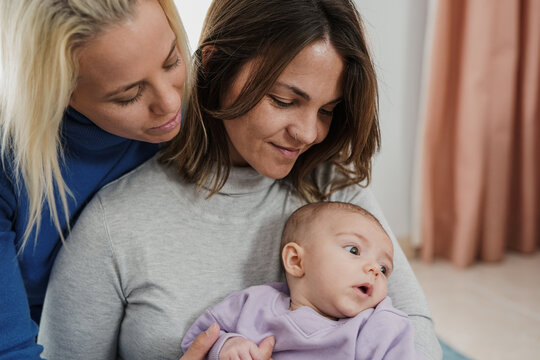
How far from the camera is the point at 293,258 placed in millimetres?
1356

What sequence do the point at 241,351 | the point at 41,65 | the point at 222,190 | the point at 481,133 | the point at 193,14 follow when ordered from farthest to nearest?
the point at 481,133 < the point at 193,14 < the point at 222,190 < the point at 241,351 < the point at 41,65

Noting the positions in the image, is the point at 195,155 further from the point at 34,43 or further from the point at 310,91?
the point at 34,43

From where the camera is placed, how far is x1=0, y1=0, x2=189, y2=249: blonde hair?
1048 millimetres

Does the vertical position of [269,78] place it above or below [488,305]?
above

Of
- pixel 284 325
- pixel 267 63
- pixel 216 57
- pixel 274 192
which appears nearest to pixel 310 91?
pixel 267 63

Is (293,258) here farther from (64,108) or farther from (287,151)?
(64,108)

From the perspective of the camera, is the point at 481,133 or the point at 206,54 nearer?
the point at 206,54

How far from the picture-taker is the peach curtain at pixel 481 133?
2.83 m

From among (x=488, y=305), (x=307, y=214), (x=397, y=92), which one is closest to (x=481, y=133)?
(x=397, y=92)

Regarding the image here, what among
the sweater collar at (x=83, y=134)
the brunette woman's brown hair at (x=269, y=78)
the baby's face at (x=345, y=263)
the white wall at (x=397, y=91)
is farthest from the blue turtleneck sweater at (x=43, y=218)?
the white wall at (x=397, y=91)

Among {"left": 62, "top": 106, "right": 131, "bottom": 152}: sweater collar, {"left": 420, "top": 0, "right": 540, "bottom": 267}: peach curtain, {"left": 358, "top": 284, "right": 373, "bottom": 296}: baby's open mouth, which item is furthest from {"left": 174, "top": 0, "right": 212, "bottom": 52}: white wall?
{"left": 358, "top": 284, "right": 373, "bottom": 296}: baby's open mouth

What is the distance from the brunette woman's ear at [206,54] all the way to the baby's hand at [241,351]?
587 mm

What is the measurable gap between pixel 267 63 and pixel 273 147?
7.5 inches

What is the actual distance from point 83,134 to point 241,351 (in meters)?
0.55
